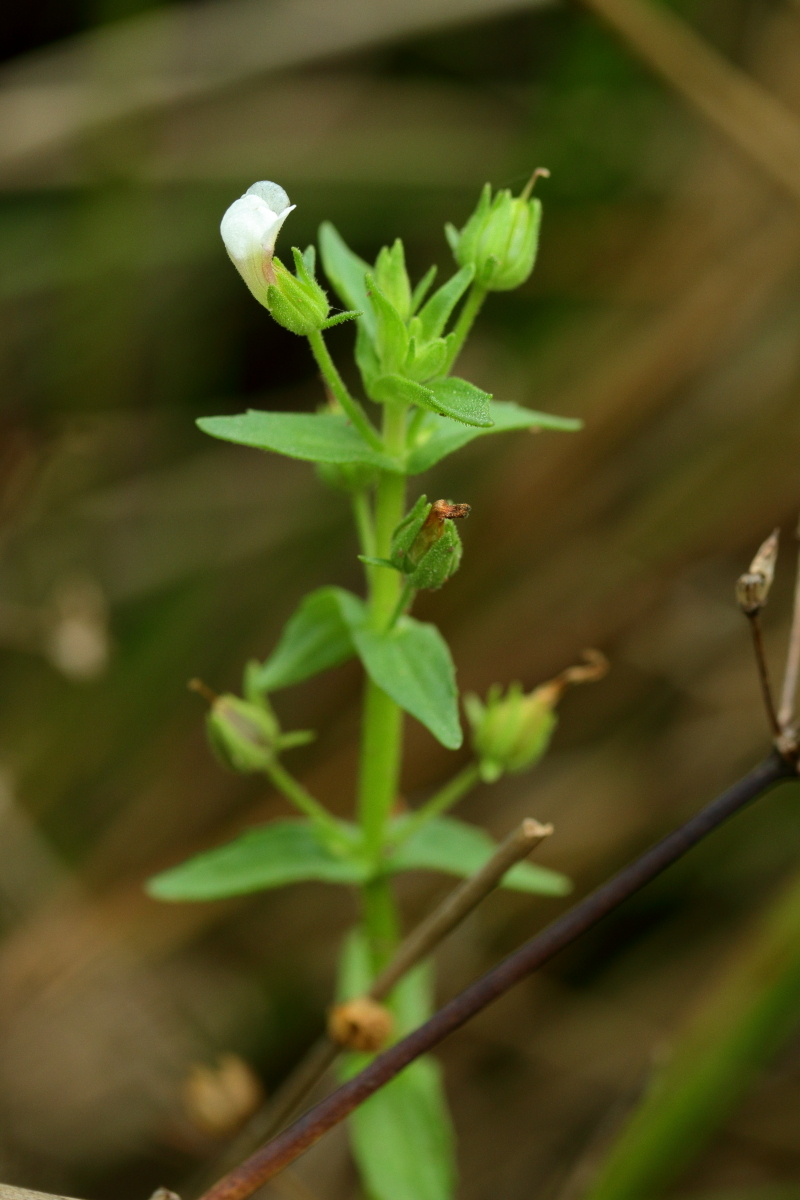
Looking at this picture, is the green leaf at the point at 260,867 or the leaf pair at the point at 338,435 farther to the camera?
the green leaf at the point at 260,867

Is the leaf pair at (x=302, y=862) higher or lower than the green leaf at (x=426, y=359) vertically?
lower

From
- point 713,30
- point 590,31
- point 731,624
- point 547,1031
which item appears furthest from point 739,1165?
point 713,30

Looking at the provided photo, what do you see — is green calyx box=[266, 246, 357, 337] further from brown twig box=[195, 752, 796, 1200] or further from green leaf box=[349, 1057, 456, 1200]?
green leaf box=[349, 1057, 456, 1200]

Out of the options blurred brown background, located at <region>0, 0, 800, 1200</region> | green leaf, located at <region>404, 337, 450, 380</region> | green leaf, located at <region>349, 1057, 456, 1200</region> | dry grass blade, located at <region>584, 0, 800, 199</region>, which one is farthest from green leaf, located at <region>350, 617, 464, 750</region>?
dry grass blade, located at <region>584, 0, 800, 199</region>

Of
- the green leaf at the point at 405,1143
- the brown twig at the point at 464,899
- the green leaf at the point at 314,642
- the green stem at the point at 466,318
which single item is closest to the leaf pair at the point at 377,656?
the green leaf at the point at 314,642

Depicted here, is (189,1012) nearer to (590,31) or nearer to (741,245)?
(741,245)

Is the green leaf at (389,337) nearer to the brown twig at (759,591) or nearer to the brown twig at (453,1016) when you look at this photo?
the brown twig at (759,591)

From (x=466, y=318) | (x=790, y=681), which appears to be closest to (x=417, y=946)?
(x=790, y=681)
